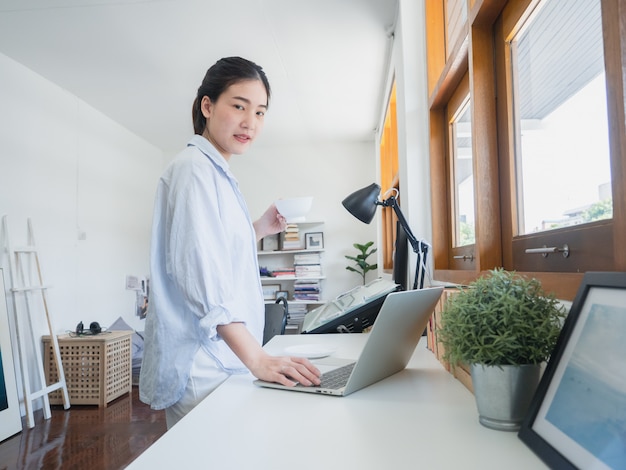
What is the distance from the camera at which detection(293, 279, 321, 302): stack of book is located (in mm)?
5574

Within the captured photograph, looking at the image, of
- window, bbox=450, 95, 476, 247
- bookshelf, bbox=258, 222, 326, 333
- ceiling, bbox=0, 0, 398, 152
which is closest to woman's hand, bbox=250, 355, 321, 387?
window, bbox=450, 95, 476, 247

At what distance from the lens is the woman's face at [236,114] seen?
1198 mm

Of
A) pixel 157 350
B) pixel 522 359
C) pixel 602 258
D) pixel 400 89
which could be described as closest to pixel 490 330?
pixel 522 359

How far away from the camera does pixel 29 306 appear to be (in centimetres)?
354

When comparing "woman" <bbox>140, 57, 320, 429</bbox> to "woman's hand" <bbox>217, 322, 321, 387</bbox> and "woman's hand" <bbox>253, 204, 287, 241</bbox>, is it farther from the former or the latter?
"woman's hand" <bbox>253, 204, 287, 241</bbox>

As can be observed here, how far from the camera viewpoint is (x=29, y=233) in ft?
11.7

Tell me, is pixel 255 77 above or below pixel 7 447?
above

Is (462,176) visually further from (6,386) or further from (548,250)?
(6,386)

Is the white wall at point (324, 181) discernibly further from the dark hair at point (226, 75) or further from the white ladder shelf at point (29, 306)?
the dark hair at point (226, 75)

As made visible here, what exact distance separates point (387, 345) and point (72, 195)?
3.99 metres

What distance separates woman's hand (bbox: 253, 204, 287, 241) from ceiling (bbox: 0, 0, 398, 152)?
5.93 ft

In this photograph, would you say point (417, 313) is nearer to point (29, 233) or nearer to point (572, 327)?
point (572, 327)

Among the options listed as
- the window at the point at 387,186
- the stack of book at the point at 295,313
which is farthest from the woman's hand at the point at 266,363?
the stack of book at the point at 295,313

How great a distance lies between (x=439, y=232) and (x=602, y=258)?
52.0 inches
